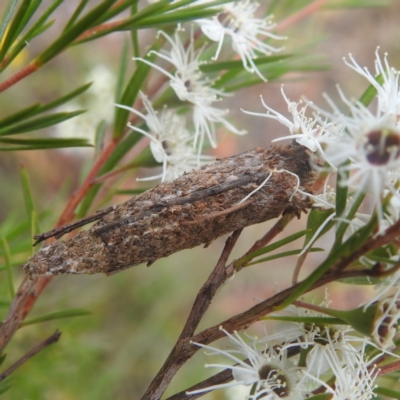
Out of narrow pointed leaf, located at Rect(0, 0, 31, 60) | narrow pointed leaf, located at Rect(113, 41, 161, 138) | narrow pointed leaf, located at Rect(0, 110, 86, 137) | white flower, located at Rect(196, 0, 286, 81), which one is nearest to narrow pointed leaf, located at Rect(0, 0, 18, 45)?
narrow pointed leaf, located at Rect(0, 0, 31, 60)

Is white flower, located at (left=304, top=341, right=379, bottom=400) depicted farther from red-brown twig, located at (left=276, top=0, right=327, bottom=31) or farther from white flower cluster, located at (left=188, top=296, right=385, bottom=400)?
red-brown twig, located at (left=276, top=0, right=327, bottom=31)

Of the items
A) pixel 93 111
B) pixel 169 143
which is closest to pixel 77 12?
pixel 169 143

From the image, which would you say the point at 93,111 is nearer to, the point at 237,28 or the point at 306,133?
the point at 237,28

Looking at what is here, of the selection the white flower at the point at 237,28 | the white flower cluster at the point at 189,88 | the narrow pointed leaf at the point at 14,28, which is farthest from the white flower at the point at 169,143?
the narrow pointed leaf at the point at 14,28

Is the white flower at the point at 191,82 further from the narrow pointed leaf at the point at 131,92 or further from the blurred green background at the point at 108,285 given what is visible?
the blurred green background at the point at 108,285

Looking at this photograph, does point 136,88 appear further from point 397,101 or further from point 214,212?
point 397,101

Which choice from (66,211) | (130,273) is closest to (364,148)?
(66,211)
